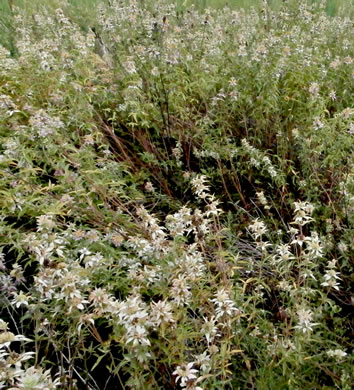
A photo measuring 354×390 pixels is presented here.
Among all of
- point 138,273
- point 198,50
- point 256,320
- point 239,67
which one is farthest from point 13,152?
point 198,50

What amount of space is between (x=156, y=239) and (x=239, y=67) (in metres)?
2.15

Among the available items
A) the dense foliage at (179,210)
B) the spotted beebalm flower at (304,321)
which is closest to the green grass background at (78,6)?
the dense foliage at (179,210)

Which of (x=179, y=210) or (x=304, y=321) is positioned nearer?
(x=304, y=321)

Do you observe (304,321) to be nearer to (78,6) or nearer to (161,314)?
(161,314)

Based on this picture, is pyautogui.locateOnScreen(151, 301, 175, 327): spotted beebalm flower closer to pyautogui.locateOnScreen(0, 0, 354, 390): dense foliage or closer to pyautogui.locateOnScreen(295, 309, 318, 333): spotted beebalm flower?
pyautogui.locateOnScreen(0, 0, 354, 390): dense foliage

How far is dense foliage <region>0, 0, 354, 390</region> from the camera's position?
161cm

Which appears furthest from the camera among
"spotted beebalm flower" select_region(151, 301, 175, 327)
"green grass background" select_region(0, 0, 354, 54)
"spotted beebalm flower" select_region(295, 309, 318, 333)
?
"green grass background" select_region(0, 0, 354, 54)

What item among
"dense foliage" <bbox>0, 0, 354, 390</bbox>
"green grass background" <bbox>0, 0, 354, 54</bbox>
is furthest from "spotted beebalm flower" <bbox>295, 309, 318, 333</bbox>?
"green grass background" <bbox>0, 0, 354, 54</bbox>

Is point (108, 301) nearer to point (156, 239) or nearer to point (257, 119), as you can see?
point (156, 239)

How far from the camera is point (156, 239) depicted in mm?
1762

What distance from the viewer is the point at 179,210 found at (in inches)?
86.7

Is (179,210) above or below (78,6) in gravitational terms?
below

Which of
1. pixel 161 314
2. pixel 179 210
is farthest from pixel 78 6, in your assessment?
pixel 161 314

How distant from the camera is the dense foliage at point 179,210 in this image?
5.27 ft
